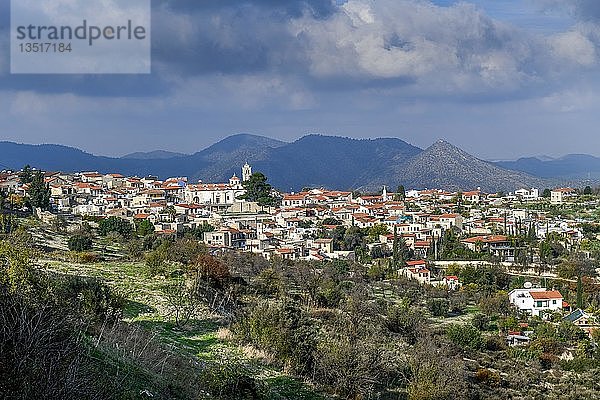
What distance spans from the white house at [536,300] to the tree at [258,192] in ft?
106

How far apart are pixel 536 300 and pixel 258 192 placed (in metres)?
34.5

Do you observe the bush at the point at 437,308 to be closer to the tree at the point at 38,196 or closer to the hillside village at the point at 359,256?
the hillside village at the point at 359,256

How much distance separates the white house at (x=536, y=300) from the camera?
30172 millimetres

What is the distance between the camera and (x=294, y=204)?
2584 inches

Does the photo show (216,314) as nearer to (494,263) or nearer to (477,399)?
(477,399)

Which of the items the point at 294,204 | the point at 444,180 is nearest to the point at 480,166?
the point at 444,180

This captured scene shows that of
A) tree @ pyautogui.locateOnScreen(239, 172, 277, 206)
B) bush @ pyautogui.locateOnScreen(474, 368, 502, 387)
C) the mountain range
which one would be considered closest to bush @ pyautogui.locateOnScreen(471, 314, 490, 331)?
bush @ pyautogui.locateOnScreen(474, 368, 502, 387)

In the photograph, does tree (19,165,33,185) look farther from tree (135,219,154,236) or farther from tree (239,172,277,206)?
tree (239,172,277,206)

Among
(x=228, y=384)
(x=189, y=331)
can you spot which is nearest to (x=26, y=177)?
(x=189, y=331)

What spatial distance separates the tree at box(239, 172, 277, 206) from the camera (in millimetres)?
59969

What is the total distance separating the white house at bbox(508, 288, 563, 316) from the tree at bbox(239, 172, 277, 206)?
106 feet

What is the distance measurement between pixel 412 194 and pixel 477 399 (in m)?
64.7

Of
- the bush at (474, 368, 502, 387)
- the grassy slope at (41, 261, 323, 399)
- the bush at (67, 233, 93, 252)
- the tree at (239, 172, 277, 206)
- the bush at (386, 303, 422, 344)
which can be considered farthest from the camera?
the tree at (239, 172, 277, 206)

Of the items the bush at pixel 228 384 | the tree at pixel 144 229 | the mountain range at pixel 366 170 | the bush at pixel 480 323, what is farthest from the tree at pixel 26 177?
the mountain range at pixel 366 170
